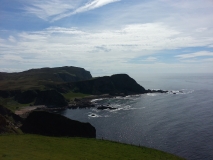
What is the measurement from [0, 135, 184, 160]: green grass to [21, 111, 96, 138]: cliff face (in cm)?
1954

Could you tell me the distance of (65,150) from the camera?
39.0m

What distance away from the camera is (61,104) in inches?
6476

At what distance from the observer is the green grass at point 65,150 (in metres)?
33.1

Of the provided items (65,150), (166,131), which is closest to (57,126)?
(65,150)

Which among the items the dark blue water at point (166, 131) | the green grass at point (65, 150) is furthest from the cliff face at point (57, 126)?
the green grass at point (65, 150)

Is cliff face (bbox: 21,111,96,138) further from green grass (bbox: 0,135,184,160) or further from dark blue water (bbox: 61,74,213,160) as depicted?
green grass (bbox: 0,135,184,160)

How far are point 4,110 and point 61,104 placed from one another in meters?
72.4

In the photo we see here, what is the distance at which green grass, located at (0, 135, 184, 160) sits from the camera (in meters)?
33.1

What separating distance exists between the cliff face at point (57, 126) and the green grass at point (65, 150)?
64.1 ft

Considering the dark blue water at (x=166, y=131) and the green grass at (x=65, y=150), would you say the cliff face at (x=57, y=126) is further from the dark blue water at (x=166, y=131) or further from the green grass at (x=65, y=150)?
the green grass at (x=65, y=150)

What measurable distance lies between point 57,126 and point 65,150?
30.3 meters

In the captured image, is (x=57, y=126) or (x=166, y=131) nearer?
(x=57, y=126)

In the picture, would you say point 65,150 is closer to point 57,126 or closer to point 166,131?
point 57,126

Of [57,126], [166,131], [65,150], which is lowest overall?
[166,131]
